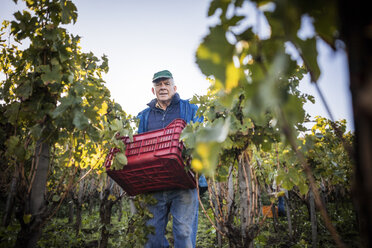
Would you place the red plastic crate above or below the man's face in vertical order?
below

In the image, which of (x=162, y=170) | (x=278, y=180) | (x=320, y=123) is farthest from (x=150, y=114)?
(x=320, y=123)

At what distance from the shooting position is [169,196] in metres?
2.41

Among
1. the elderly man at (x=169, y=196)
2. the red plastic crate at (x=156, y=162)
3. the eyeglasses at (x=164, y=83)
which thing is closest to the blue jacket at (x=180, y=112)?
the elderly man at (x=169, y=196)

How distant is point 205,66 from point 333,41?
0.25 metres

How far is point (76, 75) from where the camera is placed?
1.62m

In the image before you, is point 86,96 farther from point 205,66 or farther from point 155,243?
point 155,243

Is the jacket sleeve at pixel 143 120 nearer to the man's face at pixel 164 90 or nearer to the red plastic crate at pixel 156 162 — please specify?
the man's face at pixel 164 90

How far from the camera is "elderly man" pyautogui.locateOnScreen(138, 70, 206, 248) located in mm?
2258

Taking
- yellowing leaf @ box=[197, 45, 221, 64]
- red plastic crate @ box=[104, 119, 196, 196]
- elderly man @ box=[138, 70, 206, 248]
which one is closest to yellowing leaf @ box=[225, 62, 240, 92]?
yellowing leaf @ box=[197, 45, 221, 64]

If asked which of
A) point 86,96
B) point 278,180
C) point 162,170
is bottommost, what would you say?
point 278,180

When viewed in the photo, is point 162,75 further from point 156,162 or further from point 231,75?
point 231,75

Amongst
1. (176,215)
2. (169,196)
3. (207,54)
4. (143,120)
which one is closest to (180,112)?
(143,120)

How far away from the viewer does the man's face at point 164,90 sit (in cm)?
304

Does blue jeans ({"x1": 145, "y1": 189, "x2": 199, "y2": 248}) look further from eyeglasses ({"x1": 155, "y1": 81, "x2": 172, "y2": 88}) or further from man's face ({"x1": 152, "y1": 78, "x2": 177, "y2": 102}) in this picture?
eyeglasses ({"x1": 155, "y1": 81, "x2": 172, "y2": 88})
